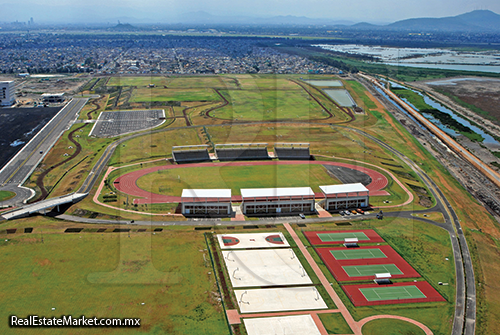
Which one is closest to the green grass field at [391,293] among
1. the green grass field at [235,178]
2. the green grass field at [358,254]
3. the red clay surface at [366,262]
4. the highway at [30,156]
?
the red clay surface at [366,262]

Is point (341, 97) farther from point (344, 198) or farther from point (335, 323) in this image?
point (335, 323)

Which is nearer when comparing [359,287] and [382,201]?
[359,287]

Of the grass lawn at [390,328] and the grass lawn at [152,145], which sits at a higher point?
the grass lawn at [152,145]

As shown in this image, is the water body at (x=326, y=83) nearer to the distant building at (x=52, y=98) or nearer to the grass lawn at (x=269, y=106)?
the grass lawn at (x=269, y=106)

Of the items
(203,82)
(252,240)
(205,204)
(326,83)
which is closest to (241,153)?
(205,204)

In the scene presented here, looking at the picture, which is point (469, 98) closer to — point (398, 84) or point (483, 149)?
point (398, 84)

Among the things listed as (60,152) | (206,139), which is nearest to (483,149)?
(206,139)
